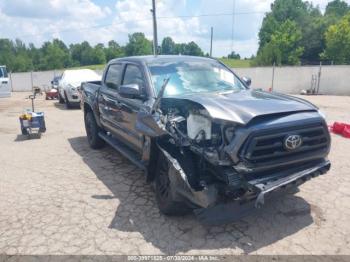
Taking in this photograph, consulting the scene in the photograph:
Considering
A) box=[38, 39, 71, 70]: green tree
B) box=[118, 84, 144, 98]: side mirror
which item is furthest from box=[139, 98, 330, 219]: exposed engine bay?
box=[38, 39, 71, 70]: green tree

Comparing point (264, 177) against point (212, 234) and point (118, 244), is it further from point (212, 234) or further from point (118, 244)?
point (118, 244)

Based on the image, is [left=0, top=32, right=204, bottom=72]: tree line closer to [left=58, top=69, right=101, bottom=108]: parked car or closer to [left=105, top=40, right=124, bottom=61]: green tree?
[left=105, top=40, right=124, bottom=61]: green tree

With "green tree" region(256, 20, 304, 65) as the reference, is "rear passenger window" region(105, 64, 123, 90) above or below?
below

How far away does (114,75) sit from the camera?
5957 millimetres

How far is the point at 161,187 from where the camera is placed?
402 cm

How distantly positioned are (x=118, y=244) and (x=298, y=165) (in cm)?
206

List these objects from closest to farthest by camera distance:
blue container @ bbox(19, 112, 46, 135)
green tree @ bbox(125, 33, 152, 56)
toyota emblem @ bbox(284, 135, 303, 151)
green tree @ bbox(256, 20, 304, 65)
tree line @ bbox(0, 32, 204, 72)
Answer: toyota emblem @ bbox(284, 135, 303, 151) → blue container @ bbox(19, 112, 46, 135) → green tree @ bbox(256, 20, 304, 65) → tree line @ bbox(0, 32, 204, 72) → green tree @ bbox(125, 33, 152, 56)

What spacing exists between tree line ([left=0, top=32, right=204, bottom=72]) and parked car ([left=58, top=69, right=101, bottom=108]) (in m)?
47.3

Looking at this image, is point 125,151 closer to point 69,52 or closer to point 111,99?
point 111,99

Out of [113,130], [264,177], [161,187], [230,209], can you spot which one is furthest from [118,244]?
[113,130]

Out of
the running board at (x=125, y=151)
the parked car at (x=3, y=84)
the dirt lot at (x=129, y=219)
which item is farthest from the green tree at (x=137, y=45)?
the dirt lot at (x=129, y=219)

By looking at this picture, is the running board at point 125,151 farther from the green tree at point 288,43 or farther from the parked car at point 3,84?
the green tree at point 288,43

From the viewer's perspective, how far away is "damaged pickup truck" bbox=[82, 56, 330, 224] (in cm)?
319

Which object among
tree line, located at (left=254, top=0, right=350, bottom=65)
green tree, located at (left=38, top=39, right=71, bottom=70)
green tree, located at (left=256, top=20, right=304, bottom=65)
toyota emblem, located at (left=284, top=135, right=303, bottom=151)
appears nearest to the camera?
toyota emblem, located at (left=284, top=135, right=303, bottom=151)
